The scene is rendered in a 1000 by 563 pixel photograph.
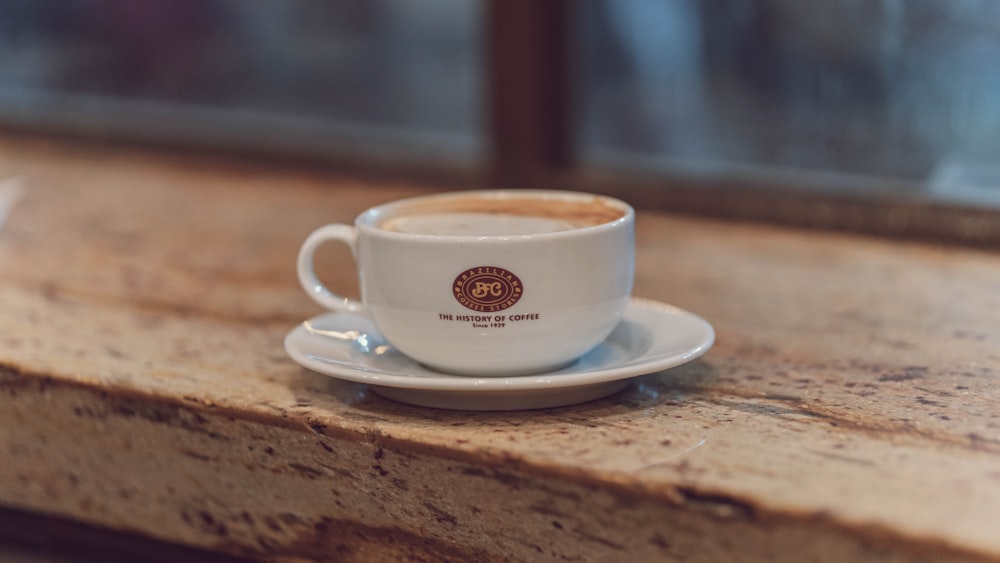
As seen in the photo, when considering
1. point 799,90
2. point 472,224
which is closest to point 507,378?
point 472,224

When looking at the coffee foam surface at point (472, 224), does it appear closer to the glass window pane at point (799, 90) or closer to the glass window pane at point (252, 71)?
the glass window pane at point (799, 90)

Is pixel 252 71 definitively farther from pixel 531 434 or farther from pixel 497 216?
pixel 531 434

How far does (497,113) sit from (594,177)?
0.54 feet

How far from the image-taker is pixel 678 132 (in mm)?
1487

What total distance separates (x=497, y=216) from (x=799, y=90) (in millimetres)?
771

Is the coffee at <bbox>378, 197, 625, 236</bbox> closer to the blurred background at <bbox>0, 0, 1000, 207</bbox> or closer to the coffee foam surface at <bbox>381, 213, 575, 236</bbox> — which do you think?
the coffee foam surface at <bbox>381, 213, 575, 236</bbox>

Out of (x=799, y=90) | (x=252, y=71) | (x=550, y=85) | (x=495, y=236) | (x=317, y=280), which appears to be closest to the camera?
(x=495, y=236)

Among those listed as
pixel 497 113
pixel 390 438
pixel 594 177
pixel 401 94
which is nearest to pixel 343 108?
pixel 401 94

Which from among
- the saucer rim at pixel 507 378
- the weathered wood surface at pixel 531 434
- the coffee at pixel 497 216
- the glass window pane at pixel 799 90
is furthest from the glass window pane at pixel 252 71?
the saucer rim at pixel 507 378

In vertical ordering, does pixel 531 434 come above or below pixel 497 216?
below

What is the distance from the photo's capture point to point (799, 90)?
1348 mm

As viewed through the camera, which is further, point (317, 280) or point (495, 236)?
point (317, 280)

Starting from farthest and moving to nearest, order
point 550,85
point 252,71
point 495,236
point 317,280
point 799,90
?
1. point 252,71
2. point 550,85
3. point 799,90
4. point 317,280
5. point 495,236

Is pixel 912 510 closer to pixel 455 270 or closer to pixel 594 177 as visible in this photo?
pixel 455 270
